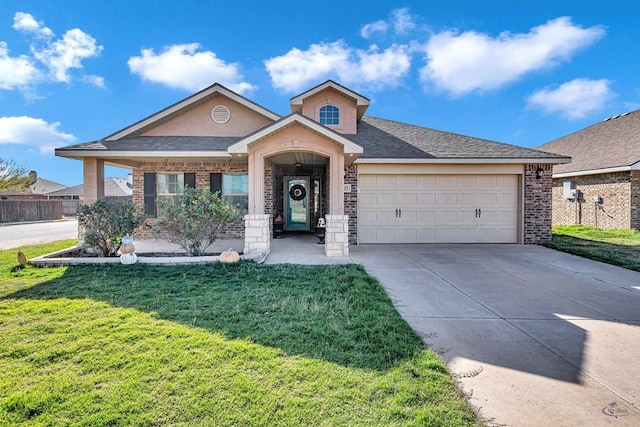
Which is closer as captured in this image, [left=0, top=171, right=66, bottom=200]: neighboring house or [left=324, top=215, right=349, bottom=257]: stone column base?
[left=324, top=215, right=349, bottom=257]: stone column base

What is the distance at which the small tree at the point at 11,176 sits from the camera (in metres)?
29.7

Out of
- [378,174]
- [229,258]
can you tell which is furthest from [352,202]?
[229,258]

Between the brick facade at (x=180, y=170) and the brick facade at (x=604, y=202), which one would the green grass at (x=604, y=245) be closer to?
the brick facade at (x=604, y=202)

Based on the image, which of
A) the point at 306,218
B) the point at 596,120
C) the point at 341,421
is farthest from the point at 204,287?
the point at 596,120

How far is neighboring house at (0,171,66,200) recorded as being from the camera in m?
32.2

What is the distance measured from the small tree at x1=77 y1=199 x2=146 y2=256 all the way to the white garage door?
659 centimetres

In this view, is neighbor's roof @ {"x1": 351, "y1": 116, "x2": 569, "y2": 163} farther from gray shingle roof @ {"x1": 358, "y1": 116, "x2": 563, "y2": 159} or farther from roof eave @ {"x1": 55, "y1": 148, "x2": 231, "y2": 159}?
roof eave @ {"x1": 55, "y1": 148, "x2": 231, "y2": 159}

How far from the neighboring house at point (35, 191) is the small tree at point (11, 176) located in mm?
1033

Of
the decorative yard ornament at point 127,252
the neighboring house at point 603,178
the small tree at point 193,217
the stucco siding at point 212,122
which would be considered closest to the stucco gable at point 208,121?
the stucco siding at point 212,122

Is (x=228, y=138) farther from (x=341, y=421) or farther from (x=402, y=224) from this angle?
(x=341, y=421)

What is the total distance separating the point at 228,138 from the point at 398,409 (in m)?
10.0

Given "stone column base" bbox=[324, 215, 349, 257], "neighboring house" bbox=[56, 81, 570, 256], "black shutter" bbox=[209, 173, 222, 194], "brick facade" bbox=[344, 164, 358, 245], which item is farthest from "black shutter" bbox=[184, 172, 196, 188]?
"stone column base" bbox=[324, 215, 349, 257]

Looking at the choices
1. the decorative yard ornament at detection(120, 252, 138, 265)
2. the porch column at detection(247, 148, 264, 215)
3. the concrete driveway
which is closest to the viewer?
the concrete driveway

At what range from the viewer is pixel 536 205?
10.9 m
